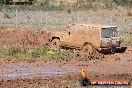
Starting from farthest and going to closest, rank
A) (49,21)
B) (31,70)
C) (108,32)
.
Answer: (49,21) → (108,32) → (31,70)

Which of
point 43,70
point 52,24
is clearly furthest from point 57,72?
point 52,24

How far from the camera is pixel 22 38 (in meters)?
33.3

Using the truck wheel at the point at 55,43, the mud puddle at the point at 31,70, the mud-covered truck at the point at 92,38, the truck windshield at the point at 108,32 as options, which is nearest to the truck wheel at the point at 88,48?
the mud-covered truck at the point at 92,38

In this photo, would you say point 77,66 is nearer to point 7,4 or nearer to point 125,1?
point 7,4

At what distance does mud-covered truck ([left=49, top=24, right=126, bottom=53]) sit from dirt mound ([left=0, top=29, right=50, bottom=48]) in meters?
3.29

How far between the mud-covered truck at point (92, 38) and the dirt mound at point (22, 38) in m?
3.29

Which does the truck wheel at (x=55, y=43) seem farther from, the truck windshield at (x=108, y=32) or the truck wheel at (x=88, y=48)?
the truck windshield at (x=108, y=32)

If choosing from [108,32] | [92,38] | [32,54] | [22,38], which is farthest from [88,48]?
[22,38]

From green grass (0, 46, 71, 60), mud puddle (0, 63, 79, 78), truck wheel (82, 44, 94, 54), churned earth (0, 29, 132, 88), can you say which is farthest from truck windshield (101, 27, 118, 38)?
mud puddle (0, 63, 79, 78)

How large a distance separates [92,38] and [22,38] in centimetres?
811

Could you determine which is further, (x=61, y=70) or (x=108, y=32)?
(x=108, y=32)

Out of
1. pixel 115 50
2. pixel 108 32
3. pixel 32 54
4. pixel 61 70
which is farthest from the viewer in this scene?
pixel 115 50

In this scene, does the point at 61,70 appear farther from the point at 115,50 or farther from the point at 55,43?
the point at 55,43

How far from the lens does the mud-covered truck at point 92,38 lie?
86.9 feet
